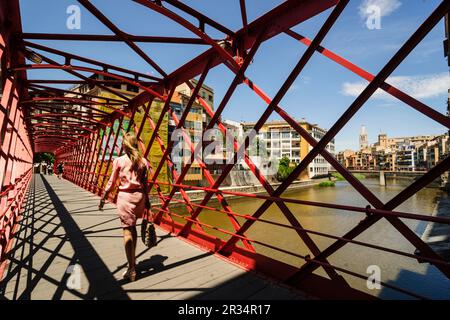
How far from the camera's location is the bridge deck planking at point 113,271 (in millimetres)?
3156

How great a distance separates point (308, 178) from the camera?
77.1m

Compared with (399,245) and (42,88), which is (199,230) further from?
(399,245)

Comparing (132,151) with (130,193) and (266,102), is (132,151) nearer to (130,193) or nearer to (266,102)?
(130,193)

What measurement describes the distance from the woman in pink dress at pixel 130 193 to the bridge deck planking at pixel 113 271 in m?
0.43

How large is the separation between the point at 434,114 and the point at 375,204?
101 centimetres

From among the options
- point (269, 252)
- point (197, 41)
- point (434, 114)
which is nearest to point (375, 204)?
point (434, 114)

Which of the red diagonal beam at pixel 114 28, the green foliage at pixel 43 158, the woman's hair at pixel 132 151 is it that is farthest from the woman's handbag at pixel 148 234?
the green foliage at pixel 43 158

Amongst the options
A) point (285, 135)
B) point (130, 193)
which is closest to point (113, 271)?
point (130, 193)

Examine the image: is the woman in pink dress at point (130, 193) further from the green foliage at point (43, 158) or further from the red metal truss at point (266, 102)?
the green foliage at point (43, 158)

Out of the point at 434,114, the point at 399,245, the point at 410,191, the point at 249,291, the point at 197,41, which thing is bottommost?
the point at 399,245

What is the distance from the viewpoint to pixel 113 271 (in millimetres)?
3822

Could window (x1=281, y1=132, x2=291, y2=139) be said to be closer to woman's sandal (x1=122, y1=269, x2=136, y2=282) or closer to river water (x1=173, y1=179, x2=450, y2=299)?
river water (x1=173, y1=179, x2=450, y2=299)
